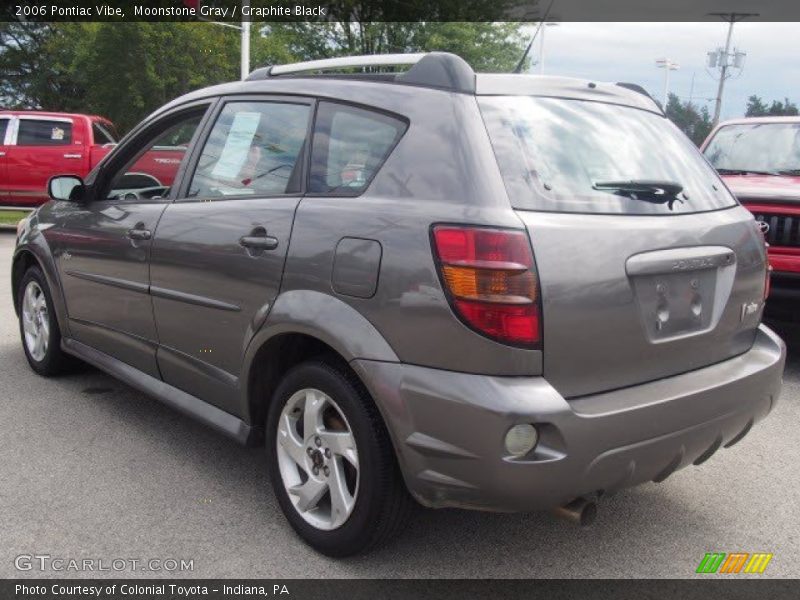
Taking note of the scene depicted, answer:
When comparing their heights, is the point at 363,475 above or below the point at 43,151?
above

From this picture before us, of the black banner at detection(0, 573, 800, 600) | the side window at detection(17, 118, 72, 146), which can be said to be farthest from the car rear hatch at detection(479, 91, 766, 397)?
the side window at detection(17, 118, 72, 146)

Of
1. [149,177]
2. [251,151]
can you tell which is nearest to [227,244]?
[251,151]

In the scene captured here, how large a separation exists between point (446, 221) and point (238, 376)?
1229mm

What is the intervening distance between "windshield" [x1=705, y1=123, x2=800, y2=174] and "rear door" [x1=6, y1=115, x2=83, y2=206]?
35.9 feet

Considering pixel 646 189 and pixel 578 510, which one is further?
pixel 646 189

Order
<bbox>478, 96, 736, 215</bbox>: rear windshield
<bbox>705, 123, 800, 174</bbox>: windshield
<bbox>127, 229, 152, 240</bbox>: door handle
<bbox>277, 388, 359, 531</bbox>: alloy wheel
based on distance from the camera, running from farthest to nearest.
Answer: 1. <bbox>705, 123, 800, 174</bbox>: windshield
2. <bbox>127, 229, 152, 240</bbox>: door handle
3. <bbox>277, 388, 359, 531</bbox>: alloy wheel
4. <bbox>478, 96, 736, 215</bbox>: rear windshield

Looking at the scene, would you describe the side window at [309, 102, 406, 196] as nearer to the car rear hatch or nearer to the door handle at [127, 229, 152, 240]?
the car rear hatch

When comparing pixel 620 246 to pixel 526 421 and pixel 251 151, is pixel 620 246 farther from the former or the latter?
pixel 251 151

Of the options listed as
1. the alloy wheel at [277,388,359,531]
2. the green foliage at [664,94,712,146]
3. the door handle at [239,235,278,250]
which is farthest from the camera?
the green foliage at [664,94,712,146]

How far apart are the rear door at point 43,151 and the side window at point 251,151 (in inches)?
454

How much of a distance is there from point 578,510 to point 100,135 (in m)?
14.0

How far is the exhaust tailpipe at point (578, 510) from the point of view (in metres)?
2.59

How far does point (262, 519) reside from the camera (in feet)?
10.5

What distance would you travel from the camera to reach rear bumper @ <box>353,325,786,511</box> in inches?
92.9
